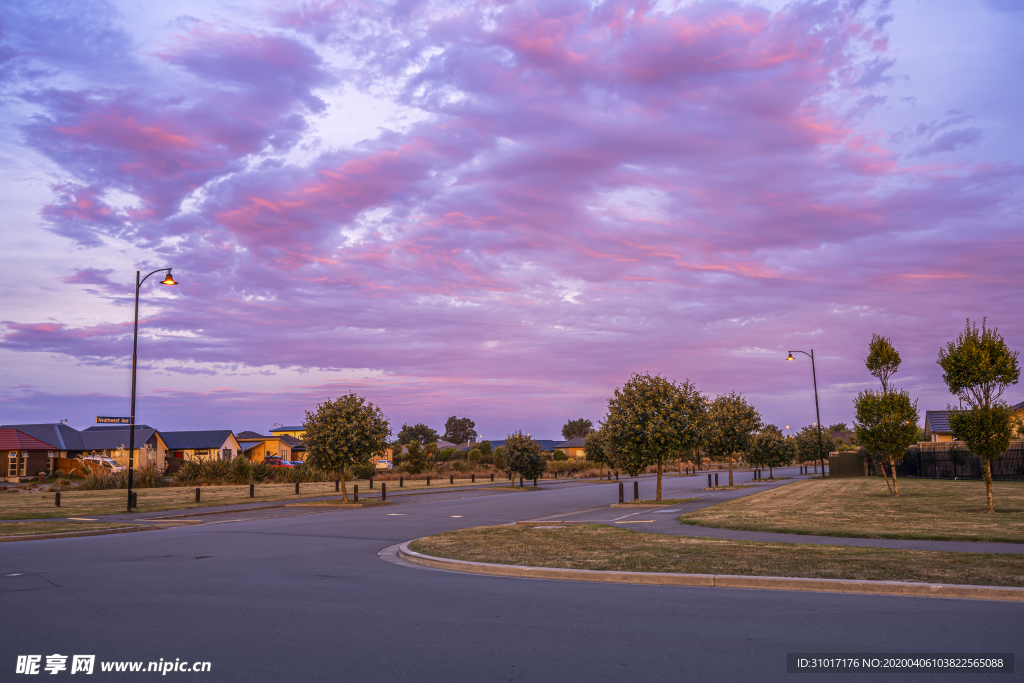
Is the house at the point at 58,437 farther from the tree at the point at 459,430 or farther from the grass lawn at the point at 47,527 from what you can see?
the tree at the point at 459,430

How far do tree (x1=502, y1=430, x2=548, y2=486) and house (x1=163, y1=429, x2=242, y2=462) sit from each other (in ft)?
143

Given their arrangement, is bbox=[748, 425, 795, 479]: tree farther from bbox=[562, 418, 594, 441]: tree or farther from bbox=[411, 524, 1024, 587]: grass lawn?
bbox=[562, 418, 594, 441]: tree

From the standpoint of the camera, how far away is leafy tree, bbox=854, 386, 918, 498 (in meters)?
27.0

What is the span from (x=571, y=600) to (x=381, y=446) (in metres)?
24.6

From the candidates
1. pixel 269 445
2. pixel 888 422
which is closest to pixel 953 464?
pixel 888 422

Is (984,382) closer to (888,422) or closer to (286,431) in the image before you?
(888,422)

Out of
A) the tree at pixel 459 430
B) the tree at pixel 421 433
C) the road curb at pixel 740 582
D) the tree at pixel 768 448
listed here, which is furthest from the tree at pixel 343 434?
the tree at pixel 459 430

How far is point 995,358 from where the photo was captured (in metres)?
20.8

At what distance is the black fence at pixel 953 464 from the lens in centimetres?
4000

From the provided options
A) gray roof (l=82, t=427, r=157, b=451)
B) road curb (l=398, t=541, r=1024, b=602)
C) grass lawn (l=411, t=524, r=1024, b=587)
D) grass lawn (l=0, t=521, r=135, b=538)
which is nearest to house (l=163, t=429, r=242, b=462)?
gray roof (l=82, t=427, r=157, b=451)

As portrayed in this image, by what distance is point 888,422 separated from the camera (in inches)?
1069

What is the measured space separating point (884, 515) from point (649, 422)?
377 inches

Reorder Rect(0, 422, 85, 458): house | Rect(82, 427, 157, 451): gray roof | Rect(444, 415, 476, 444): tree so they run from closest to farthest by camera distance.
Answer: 1. Rect(0, 422, 85, 458): house
2. Rect(82, 427, 157, 451): gray roof
3. Rect(444, 415, 476, 444): tree

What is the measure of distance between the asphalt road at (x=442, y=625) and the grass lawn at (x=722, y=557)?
1.10 m
